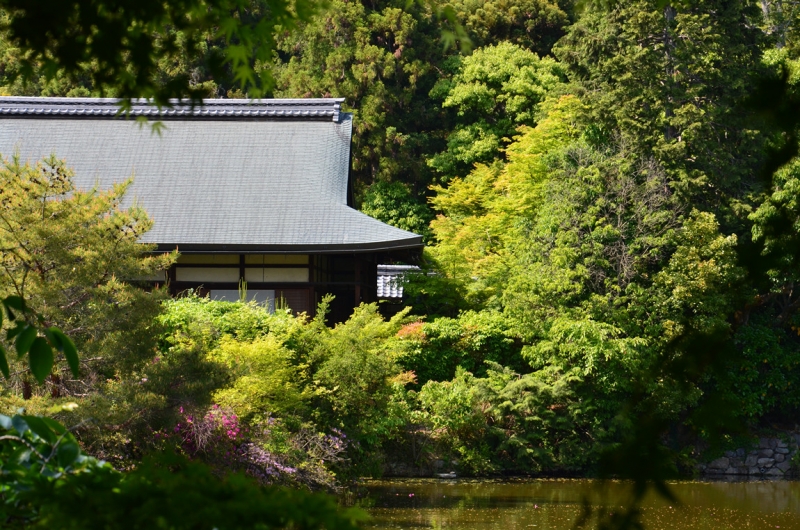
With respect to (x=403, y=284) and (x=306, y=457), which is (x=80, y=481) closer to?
(x=306, y=457)

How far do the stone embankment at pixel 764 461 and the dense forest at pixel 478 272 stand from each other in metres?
0.39

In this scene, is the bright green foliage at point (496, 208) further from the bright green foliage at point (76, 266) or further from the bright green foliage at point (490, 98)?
the bright green foliage at point (76, 266)

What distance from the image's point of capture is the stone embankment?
16.9m

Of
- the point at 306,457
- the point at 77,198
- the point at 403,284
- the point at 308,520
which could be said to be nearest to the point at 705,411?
Result: the point at 308,520

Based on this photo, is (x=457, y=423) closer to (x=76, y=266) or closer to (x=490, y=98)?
(x=76, y=266)

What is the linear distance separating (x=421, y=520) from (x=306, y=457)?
157cm

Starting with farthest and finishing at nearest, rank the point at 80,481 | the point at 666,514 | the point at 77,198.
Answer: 1. the point at 666,514
2. the point at 77,198
3. the point at 80,481

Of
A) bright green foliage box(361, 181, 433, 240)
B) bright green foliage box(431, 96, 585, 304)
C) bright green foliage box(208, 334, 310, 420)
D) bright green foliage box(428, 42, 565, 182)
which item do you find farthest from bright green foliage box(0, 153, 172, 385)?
bright green foliage box(428, 42, 565, 182)

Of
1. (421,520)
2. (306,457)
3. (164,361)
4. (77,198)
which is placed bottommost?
(421,520)

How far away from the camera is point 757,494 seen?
14.4m

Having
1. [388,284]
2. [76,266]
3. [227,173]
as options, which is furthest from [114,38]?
[388,284]

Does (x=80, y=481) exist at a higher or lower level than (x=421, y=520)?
higher

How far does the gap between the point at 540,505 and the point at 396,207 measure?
534 inches

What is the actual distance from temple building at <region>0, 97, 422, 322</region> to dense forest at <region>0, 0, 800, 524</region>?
1.30 meters
